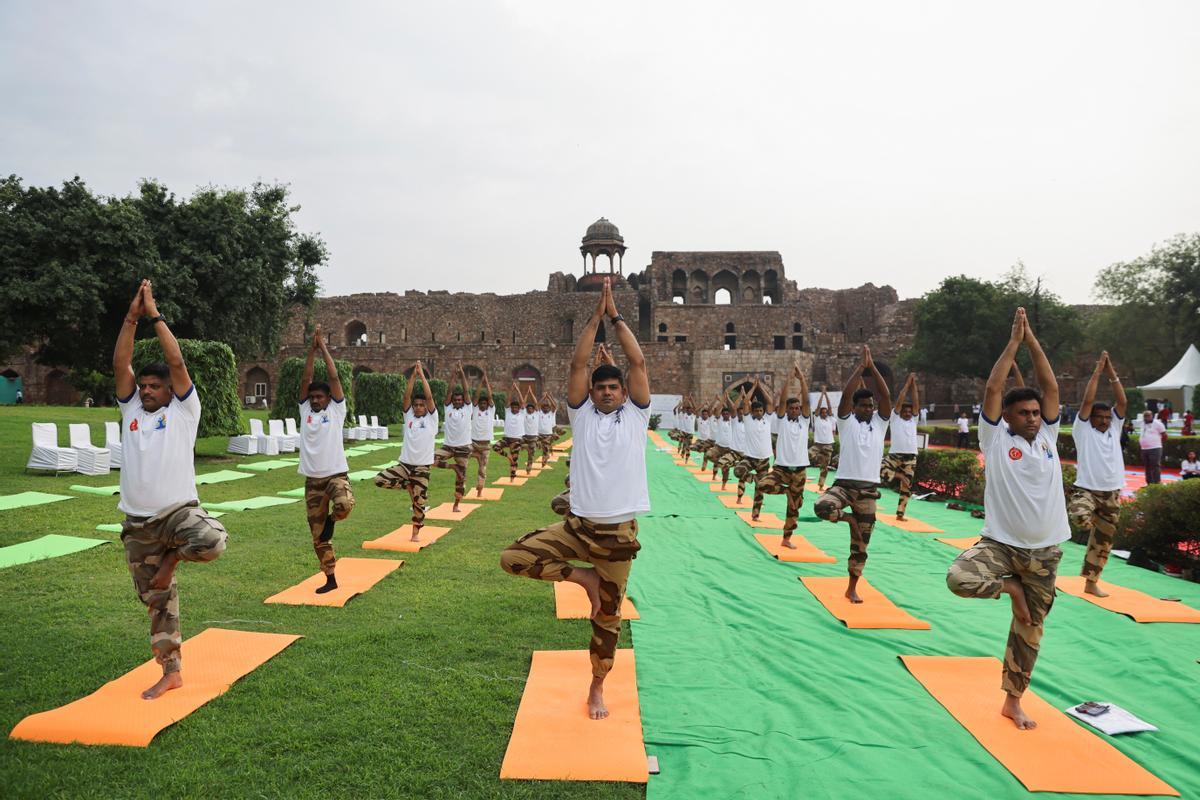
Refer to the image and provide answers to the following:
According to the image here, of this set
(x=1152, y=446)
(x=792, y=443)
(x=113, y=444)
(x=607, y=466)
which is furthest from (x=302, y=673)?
(x=1152, y=446)

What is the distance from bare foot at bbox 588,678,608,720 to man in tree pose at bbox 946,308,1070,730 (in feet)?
6.57

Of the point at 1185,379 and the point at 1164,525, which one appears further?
the point at 1185,379

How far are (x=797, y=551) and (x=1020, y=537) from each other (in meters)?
4.45

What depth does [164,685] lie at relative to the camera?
3.82 meters

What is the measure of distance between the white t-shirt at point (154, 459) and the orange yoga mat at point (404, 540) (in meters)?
3.26

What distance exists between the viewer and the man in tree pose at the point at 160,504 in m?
3.79

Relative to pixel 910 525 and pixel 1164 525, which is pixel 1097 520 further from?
pixel 910 525

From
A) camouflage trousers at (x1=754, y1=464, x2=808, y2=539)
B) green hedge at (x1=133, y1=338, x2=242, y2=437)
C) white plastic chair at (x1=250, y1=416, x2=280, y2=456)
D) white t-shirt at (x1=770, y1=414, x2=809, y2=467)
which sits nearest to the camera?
camouflage trousers at (x1=754, y1=464, x2=808, y2=539)

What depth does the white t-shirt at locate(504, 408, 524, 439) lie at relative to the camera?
1487 centimetres

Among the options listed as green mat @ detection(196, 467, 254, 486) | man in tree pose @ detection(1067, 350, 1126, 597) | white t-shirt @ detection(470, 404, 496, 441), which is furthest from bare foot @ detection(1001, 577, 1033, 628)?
green mat @ detection(196, 467, 254, 486)

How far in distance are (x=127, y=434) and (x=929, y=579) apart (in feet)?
23.1

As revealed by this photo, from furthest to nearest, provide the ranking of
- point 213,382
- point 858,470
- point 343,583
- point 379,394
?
point 379,394, point 213,382, point 343,583, point 858,470

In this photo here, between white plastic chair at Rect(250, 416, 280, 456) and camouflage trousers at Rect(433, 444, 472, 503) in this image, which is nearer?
camouflage trousers at Rect(433, 444, 472, 503)

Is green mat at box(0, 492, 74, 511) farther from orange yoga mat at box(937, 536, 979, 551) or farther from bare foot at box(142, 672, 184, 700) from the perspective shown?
orange yoga mat at box(937, 536, 979, 551)
